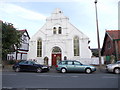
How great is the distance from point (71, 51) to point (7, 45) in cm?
1103

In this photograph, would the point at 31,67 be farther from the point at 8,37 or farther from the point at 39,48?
the point at 8,37

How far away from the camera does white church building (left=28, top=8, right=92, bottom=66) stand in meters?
20.4

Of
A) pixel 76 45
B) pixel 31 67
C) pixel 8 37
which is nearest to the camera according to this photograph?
pixel 31 67

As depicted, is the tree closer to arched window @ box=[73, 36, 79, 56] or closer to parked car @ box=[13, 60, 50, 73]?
parked car @ box=[13, 60, 50, 73]

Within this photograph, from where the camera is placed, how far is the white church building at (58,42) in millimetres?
20413

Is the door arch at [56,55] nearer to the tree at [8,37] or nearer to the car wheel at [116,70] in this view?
the tree at [8,37]

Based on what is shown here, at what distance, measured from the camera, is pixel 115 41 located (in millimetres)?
20469

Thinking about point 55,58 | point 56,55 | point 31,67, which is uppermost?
point 56,55

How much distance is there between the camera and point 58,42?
20.9 m

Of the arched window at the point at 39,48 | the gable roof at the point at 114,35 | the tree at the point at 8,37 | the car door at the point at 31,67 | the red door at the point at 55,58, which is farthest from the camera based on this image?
the arched window at the point at 39,48

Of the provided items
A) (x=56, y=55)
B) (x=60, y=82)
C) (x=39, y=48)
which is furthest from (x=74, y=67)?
(x=39, y=48)

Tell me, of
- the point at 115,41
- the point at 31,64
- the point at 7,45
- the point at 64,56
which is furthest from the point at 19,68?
the point at 115,41

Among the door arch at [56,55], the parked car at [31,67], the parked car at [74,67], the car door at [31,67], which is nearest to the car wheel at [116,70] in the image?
the parked car at [74,67]

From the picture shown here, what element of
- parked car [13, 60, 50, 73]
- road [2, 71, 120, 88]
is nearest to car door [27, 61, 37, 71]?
parked car [13, 60, 50, 73]
